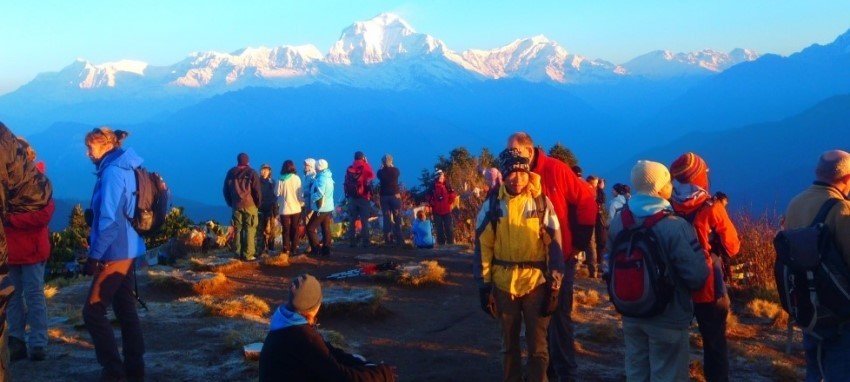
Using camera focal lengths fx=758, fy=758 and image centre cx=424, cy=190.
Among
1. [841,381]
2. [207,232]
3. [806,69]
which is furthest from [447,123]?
[841,381]

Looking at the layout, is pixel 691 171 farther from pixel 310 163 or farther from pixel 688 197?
pixel 310 163

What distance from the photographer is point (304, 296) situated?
11.9ft

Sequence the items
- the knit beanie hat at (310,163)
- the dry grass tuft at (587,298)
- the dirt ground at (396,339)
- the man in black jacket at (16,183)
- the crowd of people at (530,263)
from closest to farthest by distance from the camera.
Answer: the crowd of people at (530,263)
the man in black jacket at (16,183)
the dirt ground at (396,339)
the dry grass tuft at (587,298)
the knit beanie hat at (310,163)

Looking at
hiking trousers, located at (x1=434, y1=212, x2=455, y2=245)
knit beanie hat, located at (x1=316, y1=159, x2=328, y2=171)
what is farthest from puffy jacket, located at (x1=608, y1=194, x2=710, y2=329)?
hiking trousers, located at (x1=434, y1=212, x2=455, y2=245)

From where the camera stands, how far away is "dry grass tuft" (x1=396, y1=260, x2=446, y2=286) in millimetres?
10055

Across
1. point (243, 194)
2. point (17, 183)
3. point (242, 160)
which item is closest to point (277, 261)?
point (243, 194)

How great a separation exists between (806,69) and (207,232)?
18096cm

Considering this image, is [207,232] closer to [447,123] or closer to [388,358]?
[388,358]

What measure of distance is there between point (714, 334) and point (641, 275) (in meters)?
1.09

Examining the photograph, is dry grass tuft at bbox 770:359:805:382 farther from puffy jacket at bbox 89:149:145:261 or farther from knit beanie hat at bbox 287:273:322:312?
puffy jacket at bbox 89:149:145:261

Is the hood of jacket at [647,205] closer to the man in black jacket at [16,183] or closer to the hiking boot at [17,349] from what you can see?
the man in black jacket at [16,183]

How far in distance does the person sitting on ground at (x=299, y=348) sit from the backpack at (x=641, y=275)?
1.49 metres

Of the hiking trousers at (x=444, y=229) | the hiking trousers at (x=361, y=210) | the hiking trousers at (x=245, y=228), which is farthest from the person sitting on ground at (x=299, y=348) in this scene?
the hiking trousers at (x=444, y=229)

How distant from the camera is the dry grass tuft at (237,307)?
8.04 m
